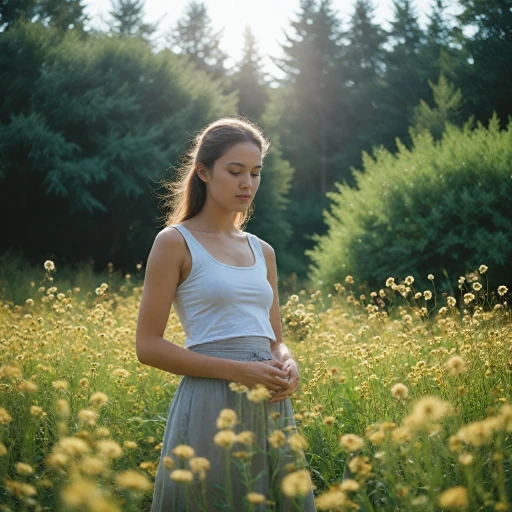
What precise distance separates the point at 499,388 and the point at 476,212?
6.85m

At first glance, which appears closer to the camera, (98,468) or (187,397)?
(98,468)

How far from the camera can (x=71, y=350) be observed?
360 centimetres

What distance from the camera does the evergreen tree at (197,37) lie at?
33906 mm

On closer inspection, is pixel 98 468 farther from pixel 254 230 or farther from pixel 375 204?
pixel 254 230

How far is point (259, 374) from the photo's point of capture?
6.32ft

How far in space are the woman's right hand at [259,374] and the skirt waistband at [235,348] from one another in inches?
5.5

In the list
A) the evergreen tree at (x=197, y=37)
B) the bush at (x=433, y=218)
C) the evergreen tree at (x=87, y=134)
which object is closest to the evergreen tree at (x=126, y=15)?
the evergreen tree at (x=197, y=37)

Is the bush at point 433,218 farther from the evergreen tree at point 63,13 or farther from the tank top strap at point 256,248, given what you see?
the evergreen tree at point 63,13

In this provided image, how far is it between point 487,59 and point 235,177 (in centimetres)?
1932

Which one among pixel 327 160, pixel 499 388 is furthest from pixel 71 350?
pixel 327 160

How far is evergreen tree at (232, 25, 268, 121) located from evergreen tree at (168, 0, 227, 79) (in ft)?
9.70

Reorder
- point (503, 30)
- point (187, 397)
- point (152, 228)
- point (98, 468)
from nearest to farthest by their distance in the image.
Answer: point (98, 468) → point (187, 397) → point (152, 228) → point (503, 30)

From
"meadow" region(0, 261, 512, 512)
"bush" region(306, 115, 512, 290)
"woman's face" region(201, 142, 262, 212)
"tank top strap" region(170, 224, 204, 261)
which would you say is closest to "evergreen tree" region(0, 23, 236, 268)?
"bush" region(306, 115, 512, 290)

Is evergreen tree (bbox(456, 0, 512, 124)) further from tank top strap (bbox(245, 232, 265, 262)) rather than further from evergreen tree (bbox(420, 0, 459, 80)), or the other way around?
tank top strap (bbox(245, 232, 265, 262))
